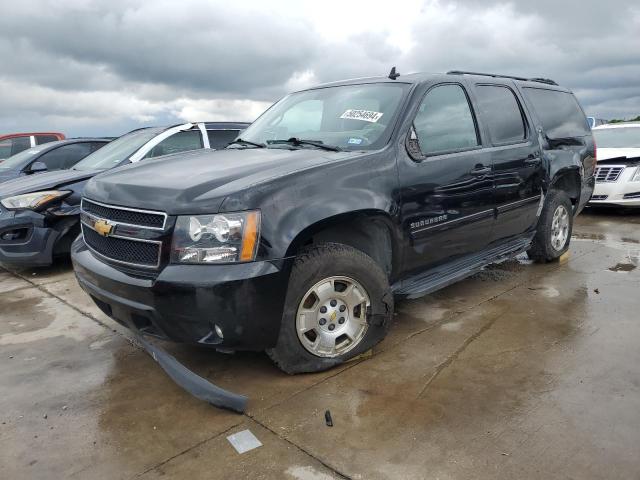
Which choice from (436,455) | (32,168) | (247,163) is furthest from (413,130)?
(32,168)

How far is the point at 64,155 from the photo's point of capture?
8.26 metres

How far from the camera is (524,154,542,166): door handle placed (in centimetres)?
454

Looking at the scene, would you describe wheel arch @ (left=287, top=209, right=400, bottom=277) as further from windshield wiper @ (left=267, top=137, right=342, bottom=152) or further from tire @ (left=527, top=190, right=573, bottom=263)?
tire @ (left=527, top=190, right=573, bottom=263)

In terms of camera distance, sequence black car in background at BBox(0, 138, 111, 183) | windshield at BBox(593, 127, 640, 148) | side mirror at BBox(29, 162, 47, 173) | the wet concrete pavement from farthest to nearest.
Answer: windshield at BBox(593, 127, 640, 148) → black car in background at BBox(0, 138, 111, 183) → side mirror at BBox(29, 162, 47, 173) → the wet concrete pavement

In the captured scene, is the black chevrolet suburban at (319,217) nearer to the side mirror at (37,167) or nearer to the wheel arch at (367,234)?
the wheel arch at (367,234)

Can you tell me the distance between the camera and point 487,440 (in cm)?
247

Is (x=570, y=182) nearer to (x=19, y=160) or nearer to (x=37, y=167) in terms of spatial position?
(x=37, y=167)

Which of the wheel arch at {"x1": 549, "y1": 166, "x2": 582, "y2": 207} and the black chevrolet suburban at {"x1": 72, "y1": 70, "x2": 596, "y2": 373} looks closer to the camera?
the black chevrolet suburban at {"x1": 72, "y1": 70, "x2": 596, "y2": 373}

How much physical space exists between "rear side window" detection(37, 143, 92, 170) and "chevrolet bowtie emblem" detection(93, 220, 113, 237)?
584 cm

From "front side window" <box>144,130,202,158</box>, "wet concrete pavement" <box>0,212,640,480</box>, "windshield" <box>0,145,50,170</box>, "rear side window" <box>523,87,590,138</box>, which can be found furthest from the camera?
"windshield" <box>0,145,50,170</box>

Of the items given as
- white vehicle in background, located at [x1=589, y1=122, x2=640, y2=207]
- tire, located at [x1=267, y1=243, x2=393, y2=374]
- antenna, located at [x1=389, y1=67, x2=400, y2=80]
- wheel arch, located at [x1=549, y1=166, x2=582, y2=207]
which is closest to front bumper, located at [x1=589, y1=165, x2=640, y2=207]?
white vehicle in background, located at [x1=589, y1=122, x2=640, y2=207]

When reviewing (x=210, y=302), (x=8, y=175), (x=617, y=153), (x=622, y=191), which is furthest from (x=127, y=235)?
(x=617, y=153)

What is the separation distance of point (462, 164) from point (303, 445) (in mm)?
2327

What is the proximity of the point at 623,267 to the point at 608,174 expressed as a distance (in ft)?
11.8
